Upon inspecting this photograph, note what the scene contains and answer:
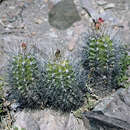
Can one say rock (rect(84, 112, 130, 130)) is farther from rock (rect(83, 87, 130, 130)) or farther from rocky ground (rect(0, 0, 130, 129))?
rocky ground (rect(0, 0, 130, 129))

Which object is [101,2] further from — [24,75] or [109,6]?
[24,75]

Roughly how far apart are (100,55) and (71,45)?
134cm

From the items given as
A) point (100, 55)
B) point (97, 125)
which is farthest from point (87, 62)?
point (97, 125)

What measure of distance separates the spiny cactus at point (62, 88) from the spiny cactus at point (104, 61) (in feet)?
0.93

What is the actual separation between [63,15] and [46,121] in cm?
225

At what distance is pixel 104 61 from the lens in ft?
11.7

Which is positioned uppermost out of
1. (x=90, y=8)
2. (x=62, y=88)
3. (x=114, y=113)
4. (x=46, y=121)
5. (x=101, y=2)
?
(x=101, y=2)

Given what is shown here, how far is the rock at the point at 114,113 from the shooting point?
3385 millimetres

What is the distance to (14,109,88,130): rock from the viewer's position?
368 centimetres

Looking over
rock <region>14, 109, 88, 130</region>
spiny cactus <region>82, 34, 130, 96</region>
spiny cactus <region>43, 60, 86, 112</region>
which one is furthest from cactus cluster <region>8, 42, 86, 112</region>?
spiny cactus <region>82, 34, 130, 96</region>

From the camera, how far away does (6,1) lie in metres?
5.62

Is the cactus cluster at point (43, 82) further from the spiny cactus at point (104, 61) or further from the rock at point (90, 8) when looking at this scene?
the rock at point (90, 8)

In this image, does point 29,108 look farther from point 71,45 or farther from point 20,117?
point 71,45

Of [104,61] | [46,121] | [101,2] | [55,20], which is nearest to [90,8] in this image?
[101,2]
